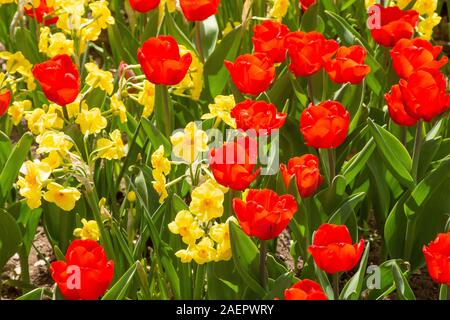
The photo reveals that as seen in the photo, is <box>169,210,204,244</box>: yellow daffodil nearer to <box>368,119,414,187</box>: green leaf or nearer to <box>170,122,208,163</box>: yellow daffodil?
<box>170,122,208,163</box>: yellow daffodil

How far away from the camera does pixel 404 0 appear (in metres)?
2.95

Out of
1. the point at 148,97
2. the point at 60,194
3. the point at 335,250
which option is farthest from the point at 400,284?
the point at 148,97

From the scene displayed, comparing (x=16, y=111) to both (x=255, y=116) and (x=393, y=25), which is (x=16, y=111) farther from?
(x=393, y=25)

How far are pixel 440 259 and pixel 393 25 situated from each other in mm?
958

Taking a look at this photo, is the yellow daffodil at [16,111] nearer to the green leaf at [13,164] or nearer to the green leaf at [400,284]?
the green leaf at [13,164]

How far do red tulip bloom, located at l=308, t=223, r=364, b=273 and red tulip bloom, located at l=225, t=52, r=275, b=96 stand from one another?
22.0 inches

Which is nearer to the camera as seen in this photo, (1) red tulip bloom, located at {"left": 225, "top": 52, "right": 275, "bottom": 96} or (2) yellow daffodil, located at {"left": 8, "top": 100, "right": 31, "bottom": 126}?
(1) red tulip bloom, located at {"left": 225, "top": 52, "right": 275, "bottom": 96}

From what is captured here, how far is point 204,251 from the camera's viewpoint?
194 centimetres

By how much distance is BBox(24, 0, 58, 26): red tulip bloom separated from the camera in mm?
2811

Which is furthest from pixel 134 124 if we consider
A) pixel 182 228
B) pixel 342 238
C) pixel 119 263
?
pixel 342 238

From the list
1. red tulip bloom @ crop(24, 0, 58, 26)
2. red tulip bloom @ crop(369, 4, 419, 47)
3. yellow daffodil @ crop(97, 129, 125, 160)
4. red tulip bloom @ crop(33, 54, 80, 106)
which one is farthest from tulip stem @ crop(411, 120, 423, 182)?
red tulip bloom @ crop(24, 0, 58, 26)

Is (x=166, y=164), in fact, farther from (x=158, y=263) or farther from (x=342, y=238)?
(x=342, y=238)

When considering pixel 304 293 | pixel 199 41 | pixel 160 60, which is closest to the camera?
pixel 304 293
